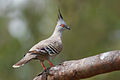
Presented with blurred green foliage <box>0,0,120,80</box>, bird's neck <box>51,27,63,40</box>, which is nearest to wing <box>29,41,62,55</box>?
bird's neck <box>51,27,63,40</box>

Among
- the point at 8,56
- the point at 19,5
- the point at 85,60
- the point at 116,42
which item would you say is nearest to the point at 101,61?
the point at 85,60

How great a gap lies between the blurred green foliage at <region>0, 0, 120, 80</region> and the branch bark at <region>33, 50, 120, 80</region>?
564 centimetres

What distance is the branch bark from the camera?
390 cm

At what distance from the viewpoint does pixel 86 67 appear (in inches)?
162

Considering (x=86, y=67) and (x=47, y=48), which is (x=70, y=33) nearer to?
(x=47, y=48)

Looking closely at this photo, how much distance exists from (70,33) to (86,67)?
7174 mm

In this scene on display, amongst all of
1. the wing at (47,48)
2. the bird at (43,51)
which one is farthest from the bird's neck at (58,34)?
the wing at (47,48)

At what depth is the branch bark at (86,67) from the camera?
3.90 meters

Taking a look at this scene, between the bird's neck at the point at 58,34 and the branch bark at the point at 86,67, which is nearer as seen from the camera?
the branch bark at the point at 86,67

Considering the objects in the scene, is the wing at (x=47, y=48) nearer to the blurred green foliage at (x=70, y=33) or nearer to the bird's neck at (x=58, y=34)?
the bird's neck at (x=58, y=34)

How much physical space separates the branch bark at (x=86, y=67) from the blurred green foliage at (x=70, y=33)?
5641mm

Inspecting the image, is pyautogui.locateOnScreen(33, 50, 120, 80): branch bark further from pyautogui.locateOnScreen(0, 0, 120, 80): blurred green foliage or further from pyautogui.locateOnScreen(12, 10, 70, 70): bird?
pyautogui.locateOnScreen(0, 0, 120, 80): blurred green foliage

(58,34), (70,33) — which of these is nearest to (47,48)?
(58,34)

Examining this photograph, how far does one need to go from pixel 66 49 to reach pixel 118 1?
2391mm
